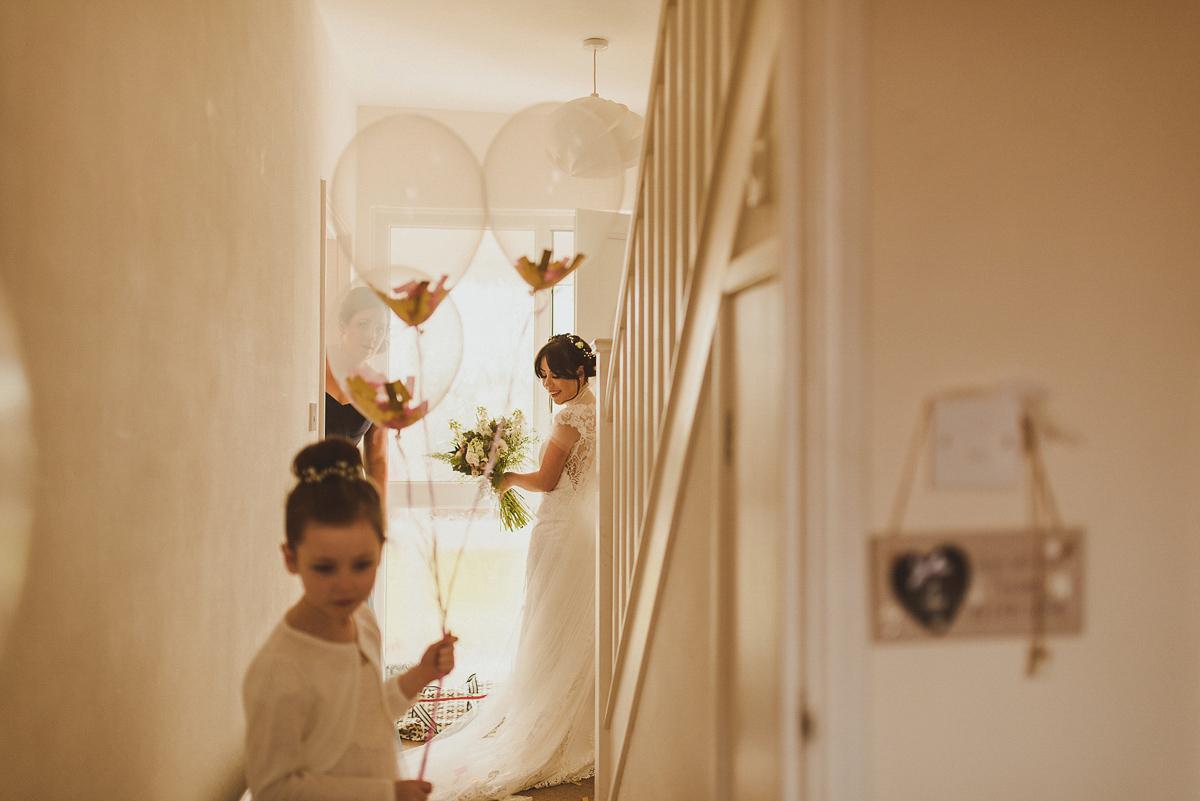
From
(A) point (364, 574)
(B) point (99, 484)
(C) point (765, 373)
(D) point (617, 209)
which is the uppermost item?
(D) point (617, 209)

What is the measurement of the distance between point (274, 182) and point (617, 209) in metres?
1.41

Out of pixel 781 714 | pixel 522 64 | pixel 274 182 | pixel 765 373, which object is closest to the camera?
pixel 781 714

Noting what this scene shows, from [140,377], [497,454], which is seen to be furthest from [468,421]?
[140,377]

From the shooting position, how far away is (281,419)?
272cm

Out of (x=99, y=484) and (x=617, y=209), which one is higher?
(x=617, y=209)

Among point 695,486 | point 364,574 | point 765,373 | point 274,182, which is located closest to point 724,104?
point 765,373

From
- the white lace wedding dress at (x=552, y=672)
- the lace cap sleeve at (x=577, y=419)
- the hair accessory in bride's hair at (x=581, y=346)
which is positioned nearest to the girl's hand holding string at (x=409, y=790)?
the white lace wedding dress at (x=552, y=672)

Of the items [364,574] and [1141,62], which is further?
[364,574]

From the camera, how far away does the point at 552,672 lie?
122 inches

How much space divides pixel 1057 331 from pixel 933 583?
13.8 inches

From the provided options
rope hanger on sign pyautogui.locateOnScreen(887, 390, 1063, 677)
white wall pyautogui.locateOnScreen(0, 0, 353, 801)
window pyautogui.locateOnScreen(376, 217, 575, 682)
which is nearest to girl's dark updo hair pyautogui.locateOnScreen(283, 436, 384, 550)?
white wall pyautogui.locateOnScreen(0, 0, 353, 801)

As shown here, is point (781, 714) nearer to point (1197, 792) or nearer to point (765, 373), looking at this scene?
point (765, 373)

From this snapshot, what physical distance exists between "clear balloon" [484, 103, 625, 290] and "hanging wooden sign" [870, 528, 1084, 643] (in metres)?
0.79

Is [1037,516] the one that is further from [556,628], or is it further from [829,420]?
[556,628]
